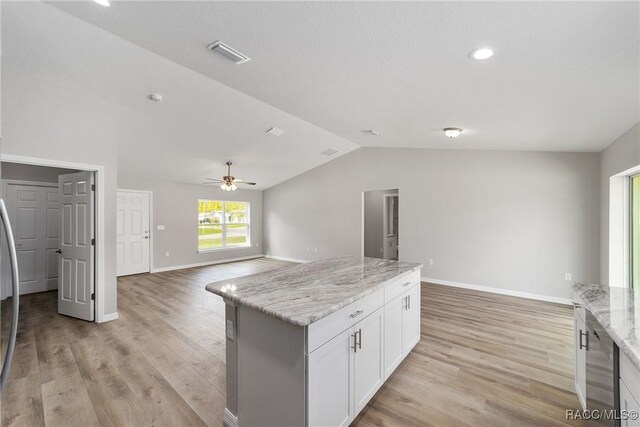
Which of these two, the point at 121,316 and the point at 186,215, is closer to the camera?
the point at 121,316

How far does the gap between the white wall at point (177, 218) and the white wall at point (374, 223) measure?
13.5ft

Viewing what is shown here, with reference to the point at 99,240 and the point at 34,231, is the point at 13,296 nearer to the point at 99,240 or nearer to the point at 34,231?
the point at 99,240

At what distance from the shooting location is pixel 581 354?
1988 millimetres

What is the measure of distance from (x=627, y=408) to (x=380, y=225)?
714cm

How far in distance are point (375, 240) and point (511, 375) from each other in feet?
19.3

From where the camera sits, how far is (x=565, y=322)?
12.2 feet

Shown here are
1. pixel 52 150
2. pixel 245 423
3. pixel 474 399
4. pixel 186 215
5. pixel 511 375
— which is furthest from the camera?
pixel 186 215

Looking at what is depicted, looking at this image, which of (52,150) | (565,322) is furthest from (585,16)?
(52,150)

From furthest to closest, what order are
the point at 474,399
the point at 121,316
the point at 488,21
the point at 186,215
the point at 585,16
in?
the point at 186,215 → the point at 121,316 → the point at 474,399 → the point at 488,21 → the point at 585,16

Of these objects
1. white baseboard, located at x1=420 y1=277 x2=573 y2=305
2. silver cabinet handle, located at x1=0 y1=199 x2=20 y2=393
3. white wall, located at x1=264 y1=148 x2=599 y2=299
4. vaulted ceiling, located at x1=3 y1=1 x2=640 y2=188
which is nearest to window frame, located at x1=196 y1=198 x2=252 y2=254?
white wall, located at x1=264 y1=148 x2=599 y2=299

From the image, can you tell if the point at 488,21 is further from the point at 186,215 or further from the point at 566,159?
the point at 186,215

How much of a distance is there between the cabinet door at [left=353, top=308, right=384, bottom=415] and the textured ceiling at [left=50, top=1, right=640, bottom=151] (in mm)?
1885

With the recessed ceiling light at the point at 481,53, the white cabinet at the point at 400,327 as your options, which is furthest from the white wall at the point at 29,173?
the recessed ceiling light at the point at 481,53

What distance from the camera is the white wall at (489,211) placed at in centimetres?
446
